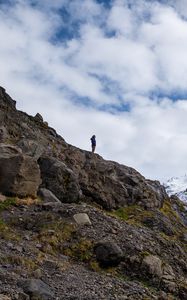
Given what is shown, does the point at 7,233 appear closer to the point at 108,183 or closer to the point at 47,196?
the point at 47,196

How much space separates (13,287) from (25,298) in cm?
83

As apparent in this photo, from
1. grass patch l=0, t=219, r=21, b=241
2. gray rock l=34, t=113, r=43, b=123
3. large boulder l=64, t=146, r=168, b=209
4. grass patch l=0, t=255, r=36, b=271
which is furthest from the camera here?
gray rock l=34, t=113, r=43, b=123

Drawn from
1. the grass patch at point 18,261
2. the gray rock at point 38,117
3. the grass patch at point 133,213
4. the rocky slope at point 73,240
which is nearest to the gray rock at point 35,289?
the rocky slope at point 73,240

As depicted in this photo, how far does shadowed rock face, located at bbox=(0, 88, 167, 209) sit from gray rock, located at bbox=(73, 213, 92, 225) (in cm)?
743

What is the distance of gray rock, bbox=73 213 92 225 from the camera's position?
26.1 meters

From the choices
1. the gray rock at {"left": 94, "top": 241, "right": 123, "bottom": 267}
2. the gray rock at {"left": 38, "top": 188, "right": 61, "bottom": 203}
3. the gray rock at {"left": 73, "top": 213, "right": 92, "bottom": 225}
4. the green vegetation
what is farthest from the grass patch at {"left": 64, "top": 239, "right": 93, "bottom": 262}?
the gray rock at {"left": 38, "top": 188, "right": 61, "bottom": 203}

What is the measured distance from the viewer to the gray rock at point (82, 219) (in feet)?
85.8

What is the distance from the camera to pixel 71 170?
120ft

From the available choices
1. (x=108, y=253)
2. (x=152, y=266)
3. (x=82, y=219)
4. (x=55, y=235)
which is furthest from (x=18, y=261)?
(x=152, y=266)

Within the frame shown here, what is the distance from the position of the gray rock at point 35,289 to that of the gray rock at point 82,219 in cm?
842

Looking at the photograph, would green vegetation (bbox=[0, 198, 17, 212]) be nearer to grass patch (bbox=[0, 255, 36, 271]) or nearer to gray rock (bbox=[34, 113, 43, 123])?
grass patch (bbox=[0, 255, 36, 271])

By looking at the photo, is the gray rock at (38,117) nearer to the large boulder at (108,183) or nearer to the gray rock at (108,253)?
the large boulder at (108,183)

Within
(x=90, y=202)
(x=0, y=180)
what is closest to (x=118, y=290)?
(x=0, y=180)

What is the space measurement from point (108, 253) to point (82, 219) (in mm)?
3621
